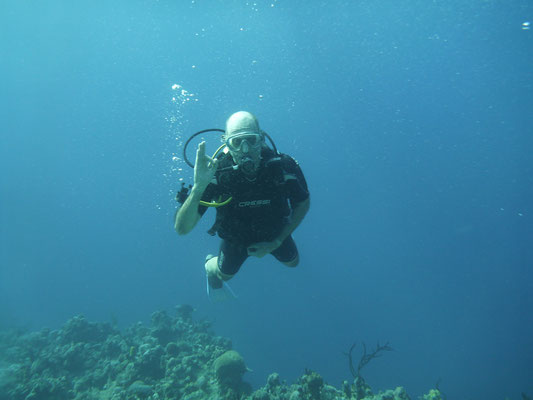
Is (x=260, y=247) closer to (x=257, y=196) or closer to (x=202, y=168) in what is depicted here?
(x=257, y=196)

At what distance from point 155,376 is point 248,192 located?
9.40m

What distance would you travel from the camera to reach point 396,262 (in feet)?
337

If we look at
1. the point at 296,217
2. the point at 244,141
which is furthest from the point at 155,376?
the point at 244,141

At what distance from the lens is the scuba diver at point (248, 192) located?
11.5ft

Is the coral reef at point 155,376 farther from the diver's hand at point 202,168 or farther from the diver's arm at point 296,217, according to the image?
the diver's hand at point 202,168

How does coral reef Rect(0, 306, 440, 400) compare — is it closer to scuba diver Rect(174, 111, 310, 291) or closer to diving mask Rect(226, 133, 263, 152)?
scuba diver Rect(174, 111, 310, 291)

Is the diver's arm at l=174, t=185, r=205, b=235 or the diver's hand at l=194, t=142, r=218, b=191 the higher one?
the diver's hand at l=194, t=142, r=218, b=191

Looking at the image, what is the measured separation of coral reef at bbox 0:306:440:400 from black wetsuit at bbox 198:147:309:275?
4600mm

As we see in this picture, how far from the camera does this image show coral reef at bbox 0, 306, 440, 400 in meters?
7.20

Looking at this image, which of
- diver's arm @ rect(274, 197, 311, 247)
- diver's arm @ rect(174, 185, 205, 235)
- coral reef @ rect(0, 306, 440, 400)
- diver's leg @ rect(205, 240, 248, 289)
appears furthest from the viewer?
coral reef @ rect(0, 306, 440, 400)

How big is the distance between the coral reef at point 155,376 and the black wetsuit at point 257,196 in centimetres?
460

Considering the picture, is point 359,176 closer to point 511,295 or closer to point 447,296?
point 447,296

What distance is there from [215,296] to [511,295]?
407ft

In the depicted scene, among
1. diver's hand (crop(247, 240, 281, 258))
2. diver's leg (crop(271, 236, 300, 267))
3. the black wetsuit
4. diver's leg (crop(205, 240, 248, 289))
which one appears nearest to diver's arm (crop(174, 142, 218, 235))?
the black wetsuit
